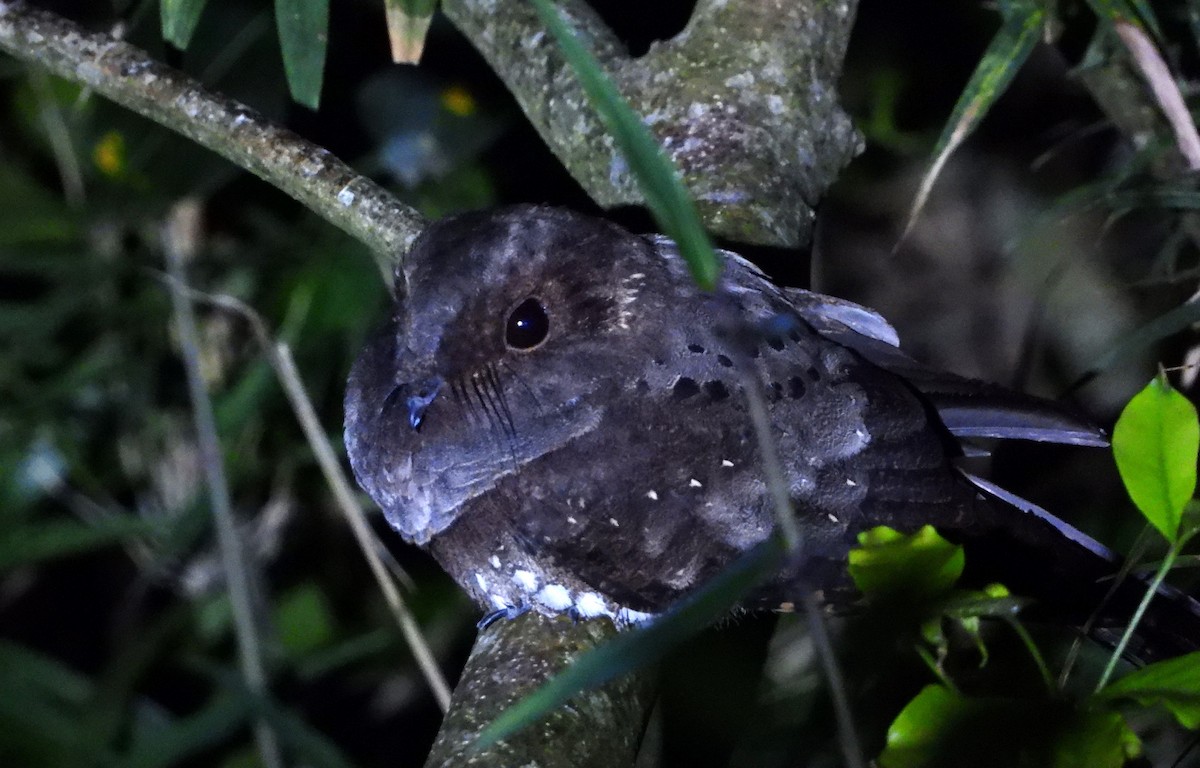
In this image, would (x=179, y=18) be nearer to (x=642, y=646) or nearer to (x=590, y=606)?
(x=590, y=606)

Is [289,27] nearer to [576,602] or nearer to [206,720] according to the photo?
[576,602]

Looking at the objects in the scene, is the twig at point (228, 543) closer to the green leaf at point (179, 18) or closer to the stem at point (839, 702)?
the green leaf at point (179, 18)

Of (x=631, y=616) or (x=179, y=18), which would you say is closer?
(x=631, y=616)

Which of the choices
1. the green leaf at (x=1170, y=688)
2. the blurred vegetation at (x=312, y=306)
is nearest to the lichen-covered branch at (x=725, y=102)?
the blurred vegetation at (x=312, y=306)

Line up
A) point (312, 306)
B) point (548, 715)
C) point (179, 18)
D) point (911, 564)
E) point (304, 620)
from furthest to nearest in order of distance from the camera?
point (304, 620)
point (312, 306)
point (179, 18)
point (548, 715)
point (911, 564)

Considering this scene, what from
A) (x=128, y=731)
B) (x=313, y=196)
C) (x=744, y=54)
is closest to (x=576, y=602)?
(x=313, y=196)

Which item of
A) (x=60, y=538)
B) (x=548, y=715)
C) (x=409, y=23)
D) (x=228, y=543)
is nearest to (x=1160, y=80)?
(x=409, y=23)

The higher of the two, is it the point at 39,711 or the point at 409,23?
the point at 409,23
